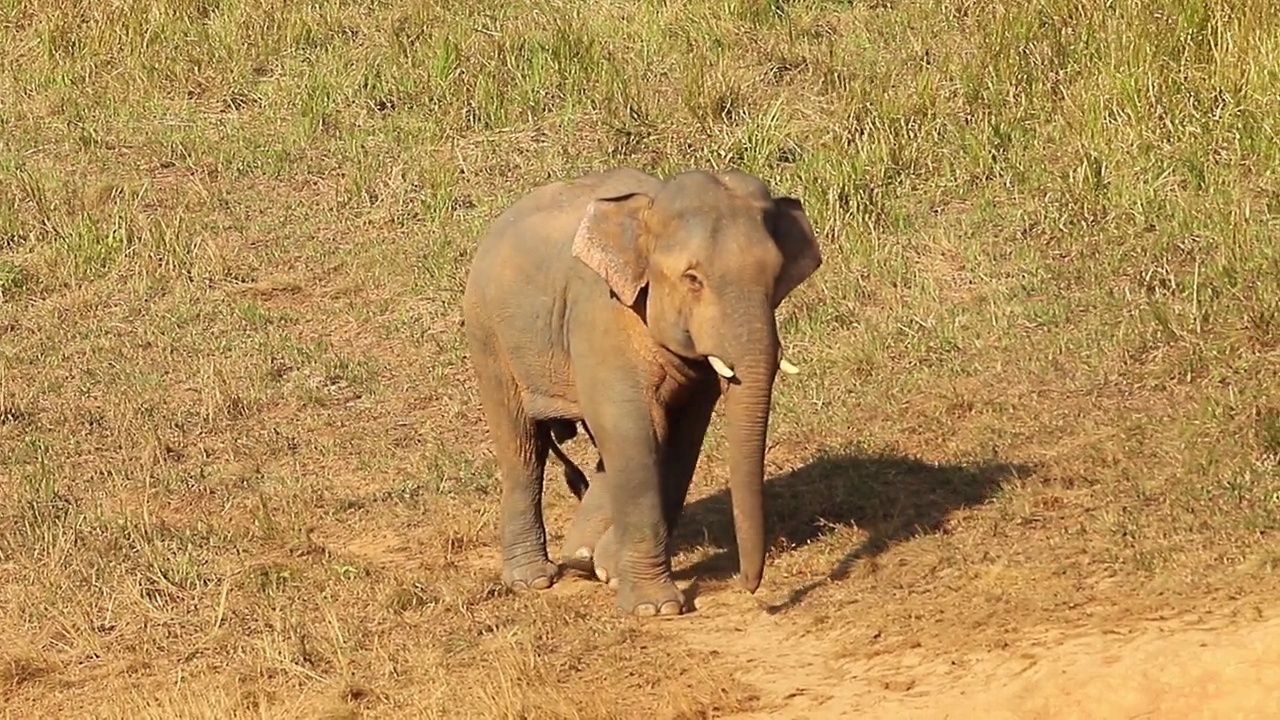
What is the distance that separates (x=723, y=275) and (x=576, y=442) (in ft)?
11.6

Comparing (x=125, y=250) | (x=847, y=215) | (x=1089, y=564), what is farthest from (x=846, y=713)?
(x=125, y=250)

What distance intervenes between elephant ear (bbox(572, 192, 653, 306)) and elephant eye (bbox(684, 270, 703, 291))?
0.74 ft

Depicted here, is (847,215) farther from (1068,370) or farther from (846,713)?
(846,713)

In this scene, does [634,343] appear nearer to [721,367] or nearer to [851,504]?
[721,367]

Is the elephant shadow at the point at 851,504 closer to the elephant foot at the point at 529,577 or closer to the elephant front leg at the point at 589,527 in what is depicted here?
the elephant front leg at the point at 589,527

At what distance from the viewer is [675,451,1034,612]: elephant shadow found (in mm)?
8836

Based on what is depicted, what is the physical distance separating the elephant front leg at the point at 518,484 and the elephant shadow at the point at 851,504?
57cm

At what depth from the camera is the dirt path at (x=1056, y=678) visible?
700cm

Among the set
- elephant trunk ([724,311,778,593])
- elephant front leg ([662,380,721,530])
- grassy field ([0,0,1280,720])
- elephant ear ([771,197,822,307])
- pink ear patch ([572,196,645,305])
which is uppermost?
elephant ear ([771,197,822,307])

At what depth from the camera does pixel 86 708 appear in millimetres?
7965

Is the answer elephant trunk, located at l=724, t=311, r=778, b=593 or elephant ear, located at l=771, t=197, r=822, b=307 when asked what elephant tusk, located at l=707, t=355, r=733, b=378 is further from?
elephant ear, located at l=771, t=197, r=822, b=307

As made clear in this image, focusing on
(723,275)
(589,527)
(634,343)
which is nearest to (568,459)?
(589,527)

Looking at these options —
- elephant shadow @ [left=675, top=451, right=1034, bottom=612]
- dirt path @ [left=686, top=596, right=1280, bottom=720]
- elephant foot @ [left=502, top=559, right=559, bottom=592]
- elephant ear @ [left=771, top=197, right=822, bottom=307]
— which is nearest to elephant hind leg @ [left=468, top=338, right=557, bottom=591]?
elephant foot @ [left=502, top=559, right=559, bottom=592]

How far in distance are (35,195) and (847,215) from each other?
5.30m
